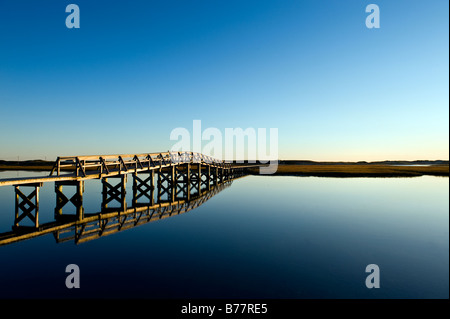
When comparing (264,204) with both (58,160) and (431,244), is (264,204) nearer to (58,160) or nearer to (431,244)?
(431,244)

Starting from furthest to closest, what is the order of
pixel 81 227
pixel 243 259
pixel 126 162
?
1. pixel 126 162
2. pixel 81 227
3. pixel 243 259

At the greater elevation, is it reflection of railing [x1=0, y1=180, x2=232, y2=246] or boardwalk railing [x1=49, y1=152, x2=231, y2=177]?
boardwalk railing [x1=49, y1=152, x2=231, y2=177]

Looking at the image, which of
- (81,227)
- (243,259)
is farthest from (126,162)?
(243,259)

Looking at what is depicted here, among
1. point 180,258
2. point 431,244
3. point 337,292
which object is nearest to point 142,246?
point 180,258

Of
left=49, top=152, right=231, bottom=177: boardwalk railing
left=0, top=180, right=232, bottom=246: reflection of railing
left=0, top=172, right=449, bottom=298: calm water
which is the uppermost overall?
left=49, top=152, right=231, bottom=177: boardwalk railing

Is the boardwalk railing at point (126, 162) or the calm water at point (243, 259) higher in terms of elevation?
the boardwalk railing at point (126, 162)

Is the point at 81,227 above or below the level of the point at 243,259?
above

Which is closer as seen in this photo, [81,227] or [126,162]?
[81,227]

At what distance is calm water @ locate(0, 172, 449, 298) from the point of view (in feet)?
28.9

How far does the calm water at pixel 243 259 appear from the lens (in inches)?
347

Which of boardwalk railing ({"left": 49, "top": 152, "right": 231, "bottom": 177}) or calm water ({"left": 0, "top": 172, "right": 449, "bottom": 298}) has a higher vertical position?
boardwalk railing ({"left": 49, "top": 152, "right": 231, "bottom": 177})

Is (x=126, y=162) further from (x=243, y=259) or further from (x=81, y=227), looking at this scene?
(x=243, y=259)

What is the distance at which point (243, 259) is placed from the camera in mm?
11523

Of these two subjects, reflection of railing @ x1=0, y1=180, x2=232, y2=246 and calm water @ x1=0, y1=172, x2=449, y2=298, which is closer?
calm water @ x1=0, y1=172, x2=449, y2=298
